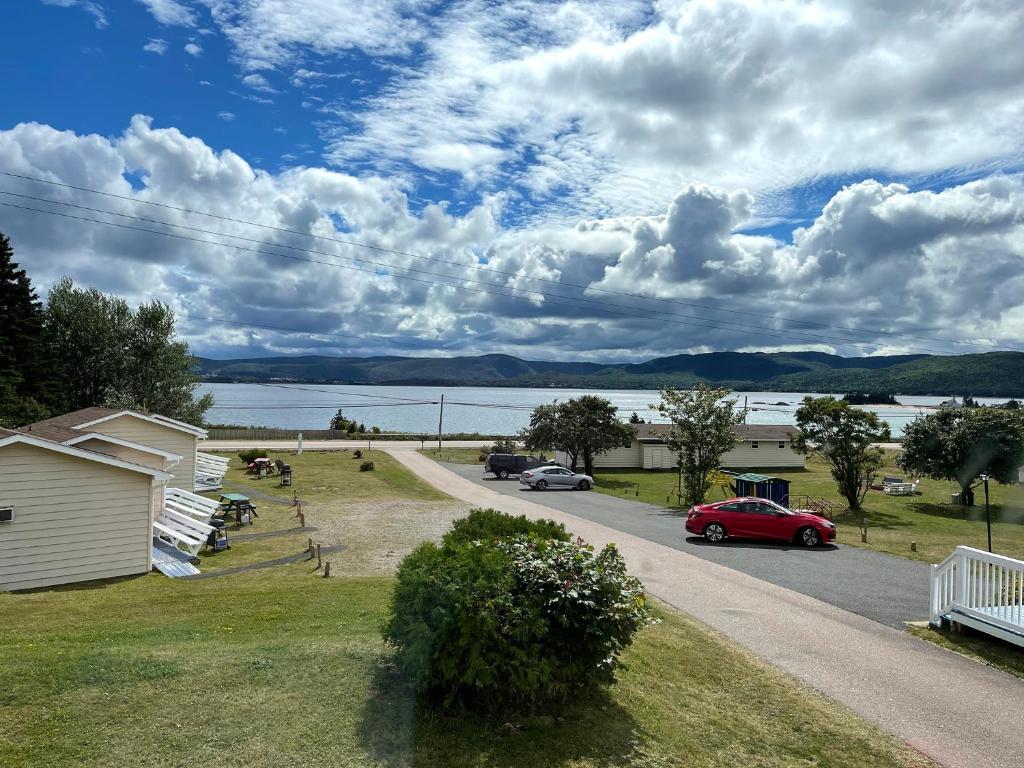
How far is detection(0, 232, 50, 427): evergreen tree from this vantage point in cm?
3959

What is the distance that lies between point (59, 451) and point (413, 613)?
11.9m

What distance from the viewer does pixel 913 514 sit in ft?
92.4

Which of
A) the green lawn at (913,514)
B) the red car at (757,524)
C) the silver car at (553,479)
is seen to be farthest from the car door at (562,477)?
the red car at (757,524)

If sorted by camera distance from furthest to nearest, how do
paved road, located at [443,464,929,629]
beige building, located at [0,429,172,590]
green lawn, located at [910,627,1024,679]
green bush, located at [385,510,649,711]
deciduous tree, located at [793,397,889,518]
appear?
1. deciduous tree, located at [793,397,889,518]
2. beige building, located at [0,429,172,590]
3. paved road, located at [443,464,929,629]
4. green lawn, located at [910,627,1024,679]
5. green bush, located at [385,510,649,711]

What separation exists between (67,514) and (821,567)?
1720cm

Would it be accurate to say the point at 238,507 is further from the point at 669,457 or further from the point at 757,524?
the point at 669,457

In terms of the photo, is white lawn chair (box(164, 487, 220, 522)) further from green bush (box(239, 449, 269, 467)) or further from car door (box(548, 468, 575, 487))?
green bush (box(239, 449, 269, 467))

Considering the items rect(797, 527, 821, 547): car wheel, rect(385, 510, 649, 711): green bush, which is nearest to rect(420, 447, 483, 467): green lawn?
rect(797, 527, 821, 547): car wheel

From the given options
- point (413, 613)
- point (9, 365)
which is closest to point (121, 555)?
point (413, 613)

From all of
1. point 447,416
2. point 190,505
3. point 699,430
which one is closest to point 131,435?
point 190,505

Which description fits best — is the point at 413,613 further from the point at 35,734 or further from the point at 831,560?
the point at 831,560

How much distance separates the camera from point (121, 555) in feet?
50.2

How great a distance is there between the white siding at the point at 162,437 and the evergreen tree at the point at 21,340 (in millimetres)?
17517

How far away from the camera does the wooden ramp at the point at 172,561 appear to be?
15578mm
